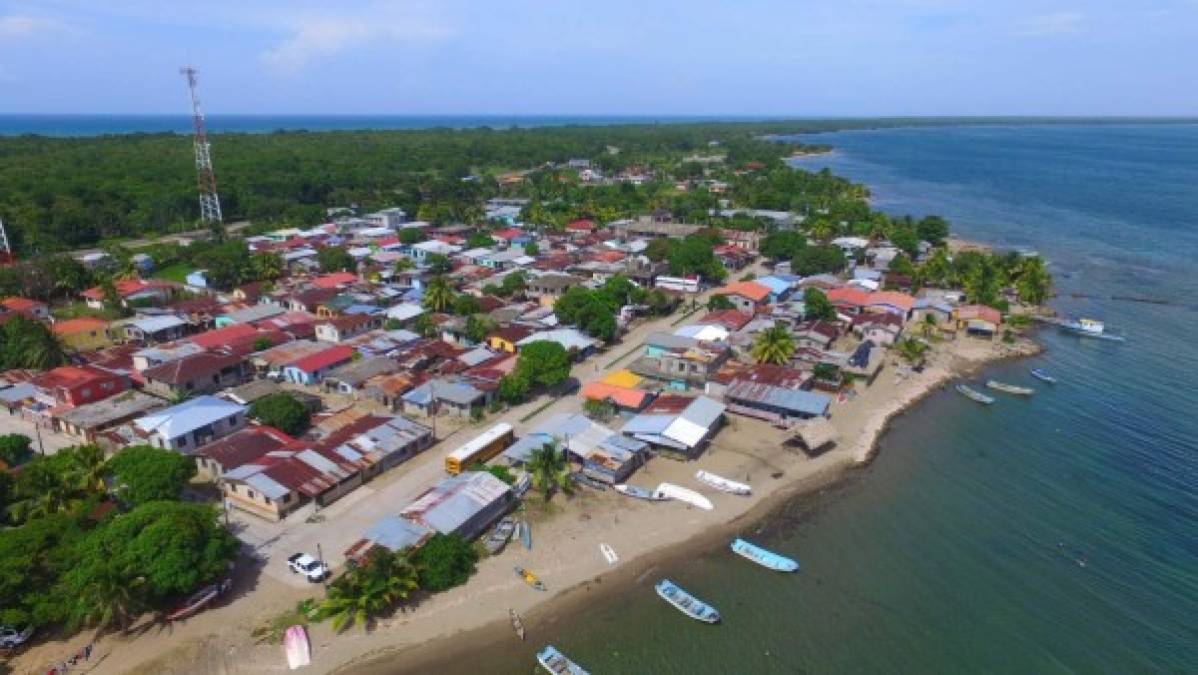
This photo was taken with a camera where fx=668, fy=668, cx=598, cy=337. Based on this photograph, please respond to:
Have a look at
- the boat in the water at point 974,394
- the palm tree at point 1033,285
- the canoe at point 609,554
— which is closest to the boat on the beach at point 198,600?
the canoe at point 609,554

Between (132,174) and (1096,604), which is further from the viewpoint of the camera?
(132,174)

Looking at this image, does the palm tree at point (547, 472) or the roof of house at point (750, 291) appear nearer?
the palm tree at point (547, 472)

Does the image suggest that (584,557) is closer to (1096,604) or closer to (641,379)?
(641,379)

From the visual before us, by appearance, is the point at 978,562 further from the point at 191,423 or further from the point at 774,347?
the point at 191,423

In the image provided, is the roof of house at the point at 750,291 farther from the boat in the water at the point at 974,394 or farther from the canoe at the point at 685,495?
the canoe at the point at 685,495

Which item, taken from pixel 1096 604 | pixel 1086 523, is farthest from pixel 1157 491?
pixel 1096 604

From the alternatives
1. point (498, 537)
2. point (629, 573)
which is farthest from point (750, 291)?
point (498, 537)
